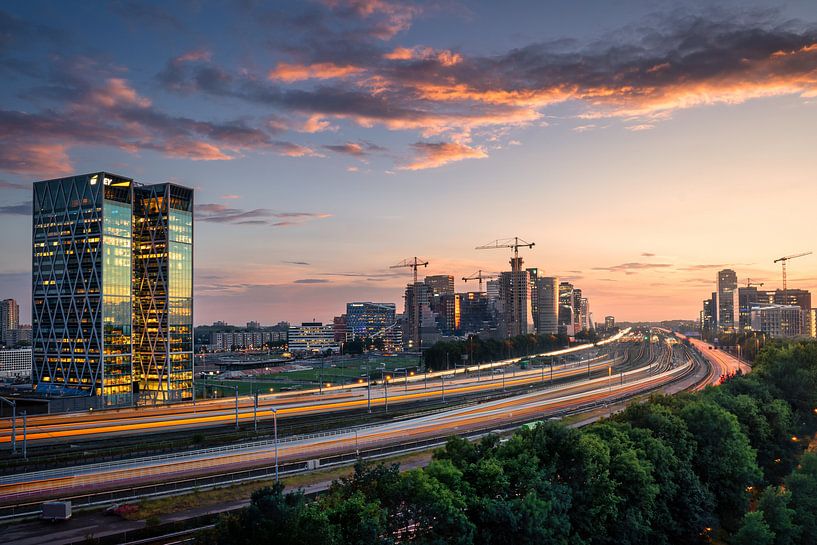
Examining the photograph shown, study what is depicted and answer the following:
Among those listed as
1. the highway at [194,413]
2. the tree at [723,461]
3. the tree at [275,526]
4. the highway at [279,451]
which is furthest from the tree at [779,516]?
the highway at [194,413]

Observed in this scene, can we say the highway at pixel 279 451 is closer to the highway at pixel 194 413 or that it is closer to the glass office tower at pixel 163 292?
the highway at pixel 194 413

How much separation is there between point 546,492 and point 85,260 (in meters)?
108

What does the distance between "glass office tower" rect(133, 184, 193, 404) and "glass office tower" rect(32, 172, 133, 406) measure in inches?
273

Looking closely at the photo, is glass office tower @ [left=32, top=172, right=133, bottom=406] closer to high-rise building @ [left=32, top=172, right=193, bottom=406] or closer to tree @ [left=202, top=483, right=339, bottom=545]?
high-rise building @ [left=32, top=172, right=193, bottom=406]

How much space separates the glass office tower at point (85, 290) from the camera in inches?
4601

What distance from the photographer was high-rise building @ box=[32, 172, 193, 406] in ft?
385

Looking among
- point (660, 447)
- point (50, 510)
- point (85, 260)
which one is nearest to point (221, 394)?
point (85, 260)

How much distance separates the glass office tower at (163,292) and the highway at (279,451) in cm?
6840

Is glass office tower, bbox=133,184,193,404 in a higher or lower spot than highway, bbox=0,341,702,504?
higher

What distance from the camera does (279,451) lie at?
55.9 m

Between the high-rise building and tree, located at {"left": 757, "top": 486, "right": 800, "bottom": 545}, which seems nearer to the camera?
tree, located at {"left": 757, "top": 486, "right": 800, "bottom": 545}

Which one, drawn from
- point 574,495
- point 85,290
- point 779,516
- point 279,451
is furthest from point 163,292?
point 779,516

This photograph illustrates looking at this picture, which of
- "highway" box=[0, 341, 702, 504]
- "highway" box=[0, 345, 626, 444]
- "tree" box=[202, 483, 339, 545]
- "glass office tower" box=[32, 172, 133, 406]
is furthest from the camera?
"glass office tower" box=[32, 172, 133, 406]

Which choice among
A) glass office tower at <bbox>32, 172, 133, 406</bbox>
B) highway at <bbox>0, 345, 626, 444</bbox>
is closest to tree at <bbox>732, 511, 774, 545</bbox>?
highway at <bbox>0, 345, 626, 444</bbox>
